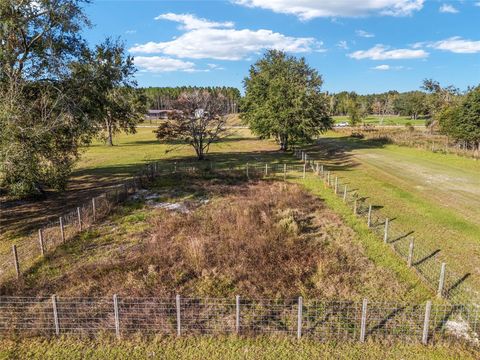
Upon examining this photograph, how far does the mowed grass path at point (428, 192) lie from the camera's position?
14.4m

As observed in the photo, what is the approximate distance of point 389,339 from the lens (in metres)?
8.46

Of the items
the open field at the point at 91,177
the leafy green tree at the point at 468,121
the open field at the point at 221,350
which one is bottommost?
the open field at the point at 221,350

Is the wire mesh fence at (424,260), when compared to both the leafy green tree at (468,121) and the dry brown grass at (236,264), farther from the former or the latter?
the leafy green tree at (468,121)

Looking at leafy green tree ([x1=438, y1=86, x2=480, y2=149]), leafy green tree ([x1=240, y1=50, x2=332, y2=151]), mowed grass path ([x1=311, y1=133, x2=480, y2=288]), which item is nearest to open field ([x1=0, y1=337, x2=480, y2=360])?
mowed grass path ([x1=311, y1=133, x2=480, y2=288])

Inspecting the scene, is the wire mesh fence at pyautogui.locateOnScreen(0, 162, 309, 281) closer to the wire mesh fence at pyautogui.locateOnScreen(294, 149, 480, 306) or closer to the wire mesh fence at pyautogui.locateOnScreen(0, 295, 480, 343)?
the wire mesh fence at pyautogui.locateOnScreen(0, 295, 480, 343)

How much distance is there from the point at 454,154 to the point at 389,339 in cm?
3828

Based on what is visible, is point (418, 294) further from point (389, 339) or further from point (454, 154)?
point (454, 154)

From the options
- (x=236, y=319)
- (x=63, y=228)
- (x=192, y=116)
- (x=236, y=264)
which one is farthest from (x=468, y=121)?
(x=63, y=228)

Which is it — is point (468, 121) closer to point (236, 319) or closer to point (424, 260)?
point (424, 260)

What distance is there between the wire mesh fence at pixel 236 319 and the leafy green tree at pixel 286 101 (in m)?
33.0

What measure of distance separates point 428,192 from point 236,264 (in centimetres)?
1777

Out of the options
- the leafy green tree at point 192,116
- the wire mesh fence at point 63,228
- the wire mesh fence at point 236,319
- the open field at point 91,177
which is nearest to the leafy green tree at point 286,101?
the open field at point 91,177

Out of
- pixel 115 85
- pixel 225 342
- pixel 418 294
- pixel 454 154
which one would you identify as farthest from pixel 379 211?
pixel 454 154

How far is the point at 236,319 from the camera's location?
872cm
